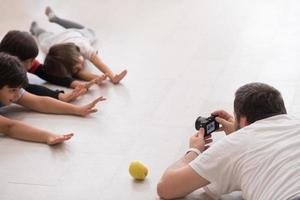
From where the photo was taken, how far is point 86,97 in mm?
2293

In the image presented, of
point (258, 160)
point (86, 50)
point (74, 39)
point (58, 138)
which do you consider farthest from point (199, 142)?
point (74, 39)

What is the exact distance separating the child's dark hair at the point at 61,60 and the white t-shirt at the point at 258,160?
1.11m

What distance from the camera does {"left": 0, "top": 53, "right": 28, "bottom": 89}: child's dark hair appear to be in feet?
6.31

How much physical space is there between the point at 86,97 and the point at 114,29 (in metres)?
0.75

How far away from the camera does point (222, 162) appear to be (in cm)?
142

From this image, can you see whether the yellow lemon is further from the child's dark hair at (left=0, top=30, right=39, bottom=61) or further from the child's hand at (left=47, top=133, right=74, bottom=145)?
the child's dark hair at (left=0, top=30, right=39, bottom=61)

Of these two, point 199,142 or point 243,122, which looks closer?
point 243,122

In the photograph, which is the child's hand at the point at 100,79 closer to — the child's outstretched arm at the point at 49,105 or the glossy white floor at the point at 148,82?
the glossy white floor at the point at 148,82

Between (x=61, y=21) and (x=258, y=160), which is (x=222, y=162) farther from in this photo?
(x=61, y=21)

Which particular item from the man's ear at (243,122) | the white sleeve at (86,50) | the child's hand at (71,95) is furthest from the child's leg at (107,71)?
the man's ear at (243,122)

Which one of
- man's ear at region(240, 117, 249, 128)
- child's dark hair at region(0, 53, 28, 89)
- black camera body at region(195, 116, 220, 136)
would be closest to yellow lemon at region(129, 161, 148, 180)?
black camera body at region(195, 116, 220, 136)

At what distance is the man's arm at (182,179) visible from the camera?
148 centimetres

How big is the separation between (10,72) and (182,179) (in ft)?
2.70

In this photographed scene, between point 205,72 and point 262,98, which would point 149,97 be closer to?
point 205,72
